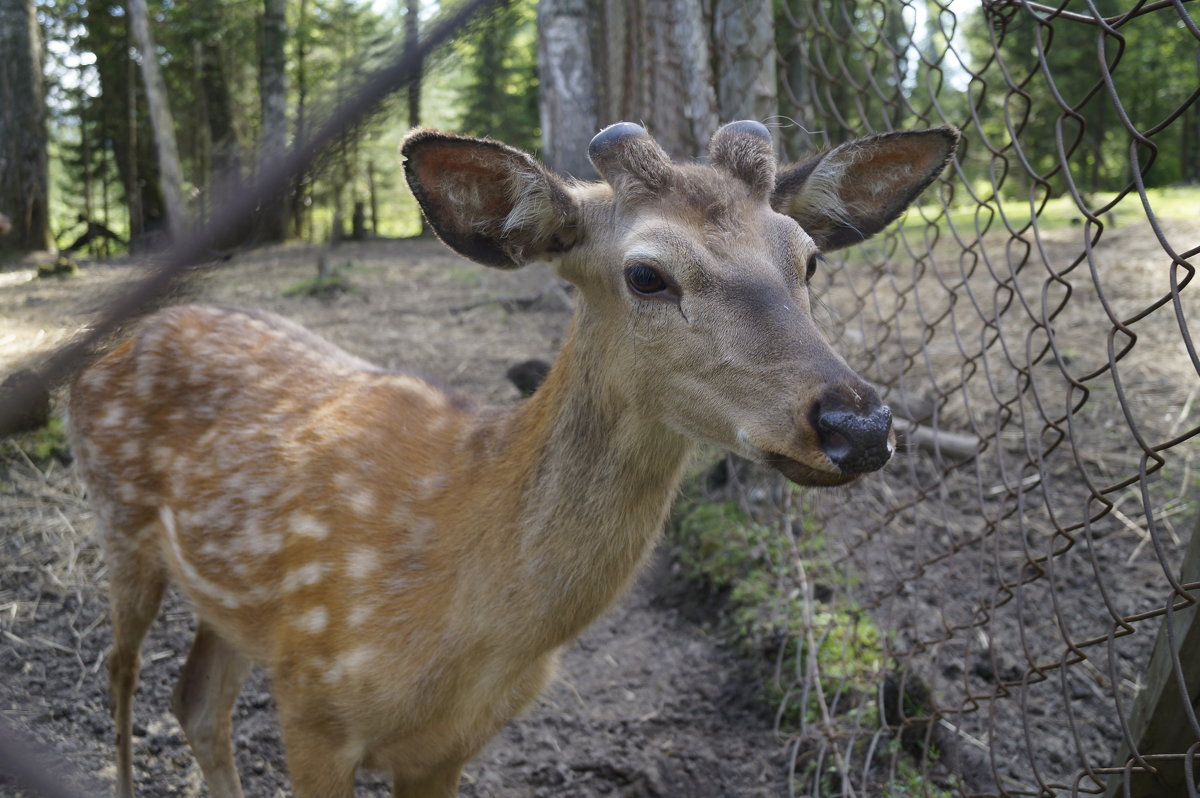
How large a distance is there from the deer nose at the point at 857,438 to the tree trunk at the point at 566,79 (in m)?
5.59

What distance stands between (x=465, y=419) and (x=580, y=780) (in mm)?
1309

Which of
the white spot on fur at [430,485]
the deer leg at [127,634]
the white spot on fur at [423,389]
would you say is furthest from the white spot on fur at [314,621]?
the deer leg at [127,634]

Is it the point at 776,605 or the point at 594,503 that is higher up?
the point at 594,503

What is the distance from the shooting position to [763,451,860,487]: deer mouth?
5.65ft

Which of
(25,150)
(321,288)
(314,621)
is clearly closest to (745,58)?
(314,621)

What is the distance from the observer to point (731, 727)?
3.37 m

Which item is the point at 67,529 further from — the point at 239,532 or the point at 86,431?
the point at 239,532

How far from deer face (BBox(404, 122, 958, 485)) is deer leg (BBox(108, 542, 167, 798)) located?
1.86 meters

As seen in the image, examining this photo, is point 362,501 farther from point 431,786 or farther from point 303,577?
point 431,786

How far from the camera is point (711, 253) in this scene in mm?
2105

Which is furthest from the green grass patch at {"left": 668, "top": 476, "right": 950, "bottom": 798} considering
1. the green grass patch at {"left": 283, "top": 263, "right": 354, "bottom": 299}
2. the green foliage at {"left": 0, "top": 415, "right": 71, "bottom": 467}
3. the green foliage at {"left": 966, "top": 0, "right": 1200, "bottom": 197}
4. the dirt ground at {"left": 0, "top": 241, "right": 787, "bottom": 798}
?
the green foliage at {"left": 966, "top": 0, "right": 1200, "bottom": 197}

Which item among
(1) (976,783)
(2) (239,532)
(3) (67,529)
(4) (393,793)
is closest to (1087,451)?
(1) (976,783)

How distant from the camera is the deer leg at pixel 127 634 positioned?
3.07 metres

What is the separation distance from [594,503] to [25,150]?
9488 millimetres
